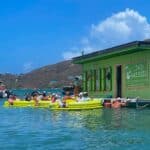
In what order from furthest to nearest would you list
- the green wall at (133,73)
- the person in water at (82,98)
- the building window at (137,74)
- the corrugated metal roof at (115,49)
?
the person in water at (82,98)
the building window at (137,74)
the green wall at (133,73)
the corrugated metal roof at (115,49)

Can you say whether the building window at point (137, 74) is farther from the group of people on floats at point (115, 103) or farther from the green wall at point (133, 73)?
the group of people on floats at point (115, 103)

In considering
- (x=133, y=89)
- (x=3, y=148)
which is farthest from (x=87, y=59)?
(x=3, y=148)

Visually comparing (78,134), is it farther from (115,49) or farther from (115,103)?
(115,49)

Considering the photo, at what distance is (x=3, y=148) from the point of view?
2150cm

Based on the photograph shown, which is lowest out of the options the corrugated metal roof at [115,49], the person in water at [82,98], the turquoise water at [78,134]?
the turquoise water at [78,134]

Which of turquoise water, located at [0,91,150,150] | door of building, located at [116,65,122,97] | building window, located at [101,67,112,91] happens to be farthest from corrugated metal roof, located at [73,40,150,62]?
turquoise water, located at [0,91,150,150]

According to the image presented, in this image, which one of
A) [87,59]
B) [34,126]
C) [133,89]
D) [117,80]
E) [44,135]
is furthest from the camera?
[87,59]

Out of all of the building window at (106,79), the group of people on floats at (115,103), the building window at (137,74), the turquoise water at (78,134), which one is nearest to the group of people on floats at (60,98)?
the group of people on floats at (115,103)

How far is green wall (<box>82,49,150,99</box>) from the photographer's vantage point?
42.9 metres

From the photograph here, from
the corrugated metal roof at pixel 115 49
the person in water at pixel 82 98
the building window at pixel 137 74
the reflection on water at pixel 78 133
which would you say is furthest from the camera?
the person in water at pixel 82 98

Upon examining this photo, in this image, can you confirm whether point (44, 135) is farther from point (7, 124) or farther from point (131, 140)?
point (7, 124)

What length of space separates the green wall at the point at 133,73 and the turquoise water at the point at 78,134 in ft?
29.8

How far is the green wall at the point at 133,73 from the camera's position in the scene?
141 ft

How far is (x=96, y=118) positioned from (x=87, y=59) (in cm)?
1977
